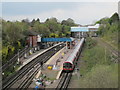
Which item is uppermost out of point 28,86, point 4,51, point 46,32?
point 46,32

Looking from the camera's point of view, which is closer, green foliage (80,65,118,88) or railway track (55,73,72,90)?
green foliage (80,65,118,88)

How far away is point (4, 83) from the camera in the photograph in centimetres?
1310

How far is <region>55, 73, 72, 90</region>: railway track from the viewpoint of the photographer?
41.2 feet

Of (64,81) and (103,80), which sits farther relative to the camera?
(64,81)

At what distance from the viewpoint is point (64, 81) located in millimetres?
13898

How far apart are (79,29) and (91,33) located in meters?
11.7

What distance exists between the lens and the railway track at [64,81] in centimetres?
1255

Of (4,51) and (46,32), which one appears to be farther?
(46,32)

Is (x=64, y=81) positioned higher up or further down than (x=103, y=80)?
further down

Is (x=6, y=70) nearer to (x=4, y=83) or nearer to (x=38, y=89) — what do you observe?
(x=4, y=83)

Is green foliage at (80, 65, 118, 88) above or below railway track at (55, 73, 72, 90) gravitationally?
above

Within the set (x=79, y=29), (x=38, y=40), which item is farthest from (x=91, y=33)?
(x=38, y=40)

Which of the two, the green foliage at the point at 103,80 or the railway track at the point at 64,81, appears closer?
the green foliage at the point at 103,80

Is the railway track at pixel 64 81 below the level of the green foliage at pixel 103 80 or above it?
below
